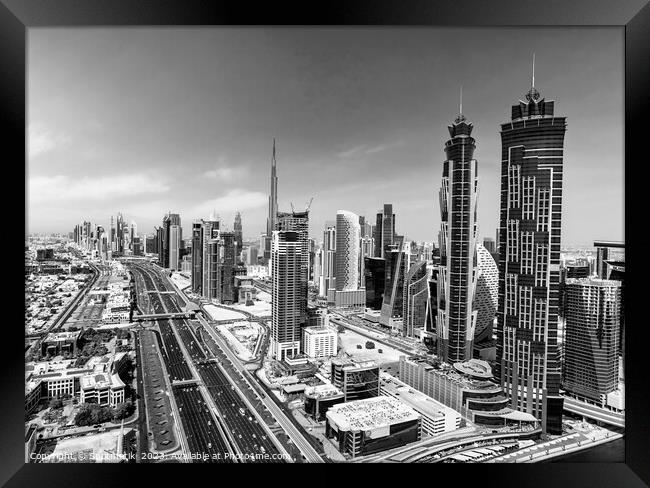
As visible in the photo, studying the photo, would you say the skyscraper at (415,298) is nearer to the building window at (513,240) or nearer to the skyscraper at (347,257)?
the skyscraper at (347,257)

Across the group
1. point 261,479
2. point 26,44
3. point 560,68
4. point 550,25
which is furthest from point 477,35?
point 261,479

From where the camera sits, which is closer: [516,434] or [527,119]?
[516,434]

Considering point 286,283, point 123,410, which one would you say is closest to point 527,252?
point 286,283

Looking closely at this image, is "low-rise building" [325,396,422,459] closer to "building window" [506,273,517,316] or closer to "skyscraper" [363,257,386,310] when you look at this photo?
"building window" [506,273,517,316]

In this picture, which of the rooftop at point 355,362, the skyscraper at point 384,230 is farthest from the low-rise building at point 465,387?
the skyscraper at point 384,230

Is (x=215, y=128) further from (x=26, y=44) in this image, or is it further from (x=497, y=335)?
(x=497, y=335)

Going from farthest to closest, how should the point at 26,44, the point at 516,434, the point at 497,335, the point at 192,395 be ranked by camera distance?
the point at 497,335
the point at 192,395
the point at 516,434
the point at 26,44
